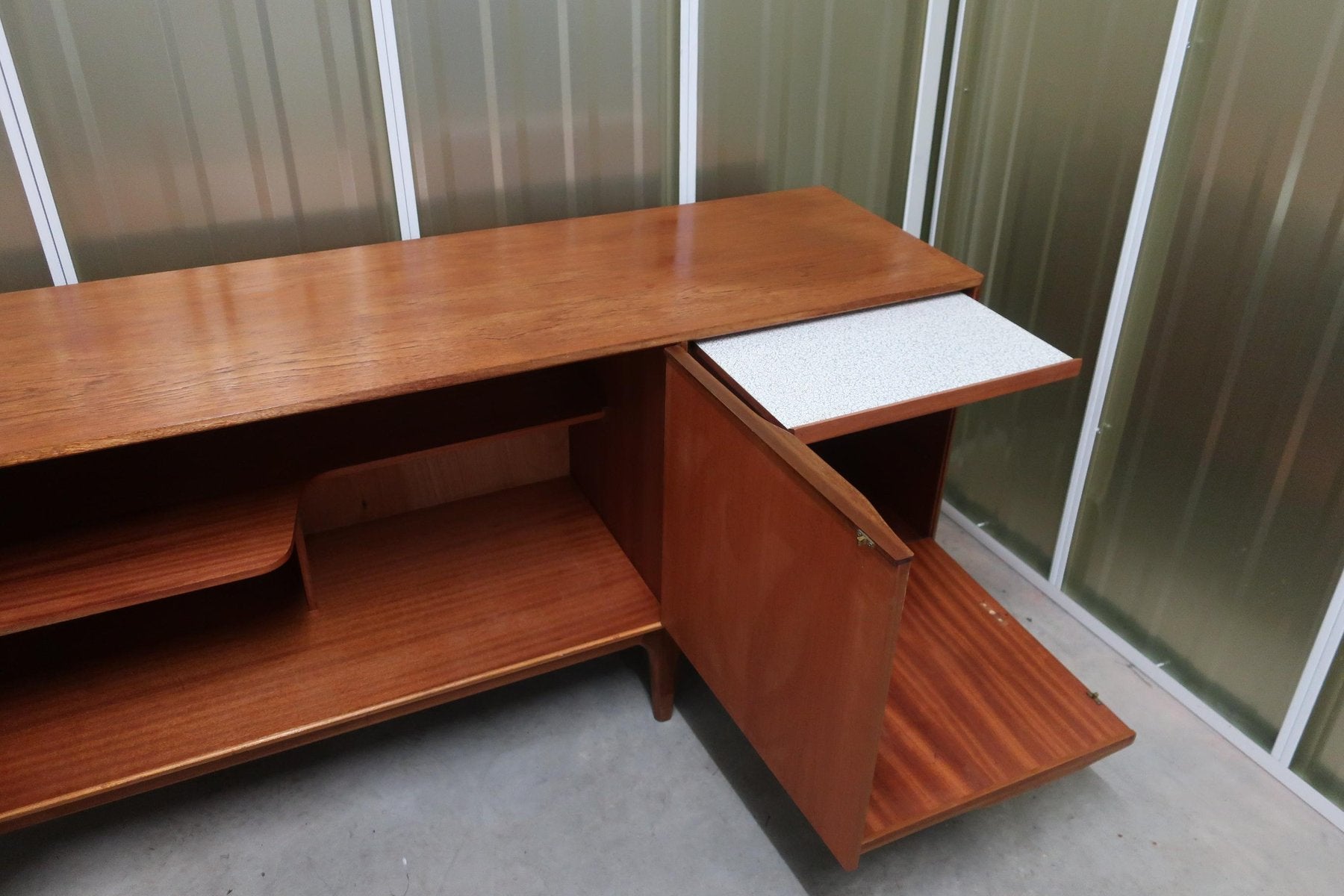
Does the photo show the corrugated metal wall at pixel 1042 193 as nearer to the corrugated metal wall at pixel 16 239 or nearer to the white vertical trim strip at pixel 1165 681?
the white vertical trim strip at pixel 1165 681

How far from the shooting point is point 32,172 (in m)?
1.58

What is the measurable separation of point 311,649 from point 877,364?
38.3 inches

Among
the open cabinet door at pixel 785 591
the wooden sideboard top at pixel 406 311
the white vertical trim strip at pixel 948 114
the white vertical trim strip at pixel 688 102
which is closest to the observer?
the open cabinet door at pixel 785 591

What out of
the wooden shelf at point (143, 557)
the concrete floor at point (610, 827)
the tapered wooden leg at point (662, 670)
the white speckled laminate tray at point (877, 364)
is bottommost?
the concrete floor at point (610, 827)

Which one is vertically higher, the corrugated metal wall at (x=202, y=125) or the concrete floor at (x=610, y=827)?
the corrugated metal wall at (x=202, y=125)

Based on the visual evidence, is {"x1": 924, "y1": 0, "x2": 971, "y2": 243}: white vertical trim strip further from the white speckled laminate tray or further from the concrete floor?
the concrete floor

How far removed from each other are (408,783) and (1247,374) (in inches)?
57.8

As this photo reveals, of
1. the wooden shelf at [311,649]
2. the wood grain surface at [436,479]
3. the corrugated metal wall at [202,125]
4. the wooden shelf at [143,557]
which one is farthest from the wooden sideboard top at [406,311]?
the wooden shelf at [311,649]

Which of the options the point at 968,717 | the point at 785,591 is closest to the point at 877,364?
the point at 785,591

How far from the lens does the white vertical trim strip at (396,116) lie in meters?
1.68

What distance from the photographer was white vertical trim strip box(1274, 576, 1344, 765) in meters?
1.59

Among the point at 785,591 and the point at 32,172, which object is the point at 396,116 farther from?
the point at 785,591

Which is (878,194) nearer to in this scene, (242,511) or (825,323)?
(825,323)

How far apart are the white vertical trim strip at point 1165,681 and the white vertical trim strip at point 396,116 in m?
1.31
